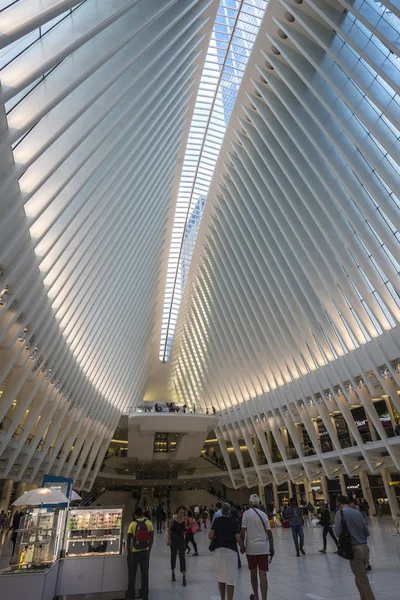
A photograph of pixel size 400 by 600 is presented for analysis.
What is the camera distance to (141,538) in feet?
20.1

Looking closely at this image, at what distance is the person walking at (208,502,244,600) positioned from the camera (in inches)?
187

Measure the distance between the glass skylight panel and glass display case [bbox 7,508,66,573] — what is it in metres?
18.8

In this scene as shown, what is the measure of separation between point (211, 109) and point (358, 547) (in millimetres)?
21730

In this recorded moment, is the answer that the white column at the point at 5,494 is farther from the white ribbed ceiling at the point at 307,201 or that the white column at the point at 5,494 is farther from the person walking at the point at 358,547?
the person walking at the point at 358,547

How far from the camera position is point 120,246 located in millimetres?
17500

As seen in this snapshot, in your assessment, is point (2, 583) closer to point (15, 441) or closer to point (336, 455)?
point (15, 441)

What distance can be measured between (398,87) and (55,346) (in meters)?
13.7

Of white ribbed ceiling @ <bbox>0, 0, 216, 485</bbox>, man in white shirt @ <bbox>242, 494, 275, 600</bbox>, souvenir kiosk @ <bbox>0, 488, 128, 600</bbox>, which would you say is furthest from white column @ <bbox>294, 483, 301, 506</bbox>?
man in white shirt @ <bbox>242, 494, 275, 600</bbox>

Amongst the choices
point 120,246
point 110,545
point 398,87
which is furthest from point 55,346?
point 398,87

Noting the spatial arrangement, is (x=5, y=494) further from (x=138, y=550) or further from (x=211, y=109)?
(x=211, y=109)

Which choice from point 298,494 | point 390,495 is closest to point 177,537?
point 390,495

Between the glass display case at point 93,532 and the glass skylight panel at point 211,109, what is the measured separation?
60.7ft

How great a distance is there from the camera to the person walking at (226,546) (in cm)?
475

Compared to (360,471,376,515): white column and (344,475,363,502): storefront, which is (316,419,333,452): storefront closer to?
(344,475,363,502): storefront
